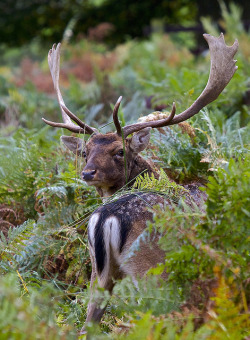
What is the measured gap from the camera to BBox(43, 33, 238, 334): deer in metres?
3.44

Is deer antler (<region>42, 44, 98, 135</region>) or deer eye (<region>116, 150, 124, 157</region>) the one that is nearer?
deer eye (<region>116, 150, 124, 157</region>)

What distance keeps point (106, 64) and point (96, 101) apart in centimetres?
442

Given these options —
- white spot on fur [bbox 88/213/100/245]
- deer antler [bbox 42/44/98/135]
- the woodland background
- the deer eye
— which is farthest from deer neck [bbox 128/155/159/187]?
white spot on fur [bbox 88/213/100/245]

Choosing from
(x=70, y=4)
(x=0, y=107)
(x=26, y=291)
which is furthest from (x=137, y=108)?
(x=70, y=4)

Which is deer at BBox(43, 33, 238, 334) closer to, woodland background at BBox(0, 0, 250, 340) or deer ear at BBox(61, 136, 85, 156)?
deer ear at BBox(61, 136, 85, 156)

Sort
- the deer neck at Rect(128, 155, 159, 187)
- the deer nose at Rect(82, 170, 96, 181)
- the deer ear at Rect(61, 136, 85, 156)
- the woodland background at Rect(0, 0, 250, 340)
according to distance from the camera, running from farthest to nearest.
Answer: the deer ear at Rect(61, 136, 85, 156)
the deer neck at Rect(128, 155, 159, 187)
the deer nose at Rect(82, 170, 96, 181)
the woodland background at Rect(0, 0, 250, 340)

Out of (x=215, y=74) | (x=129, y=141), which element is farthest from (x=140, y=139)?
(x=215, y=74)

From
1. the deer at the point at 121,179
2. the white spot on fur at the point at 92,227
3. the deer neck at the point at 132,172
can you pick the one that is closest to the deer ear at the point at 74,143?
the deer at the point at 121,179

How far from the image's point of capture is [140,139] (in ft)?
15.1

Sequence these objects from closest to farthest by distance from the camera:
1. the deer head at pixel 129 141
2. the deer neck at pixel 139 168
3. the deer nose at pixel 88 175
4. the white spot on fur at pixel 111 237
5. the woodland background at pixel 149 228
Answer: the woodland background at pixel 149 228, the white spot on fur at pixel 111 237, the deer nose at pixel 88 175, the deer head at pixel 129 141, the deer neck at pixel 139 168

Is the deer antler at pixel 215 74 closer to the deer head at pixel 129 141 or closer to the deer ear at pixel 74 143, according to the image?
the deer head at pixel 129 141

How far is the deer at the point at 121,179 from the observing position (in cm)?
344

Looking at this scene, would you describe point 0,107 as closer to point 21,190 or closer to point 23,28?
point 21,190

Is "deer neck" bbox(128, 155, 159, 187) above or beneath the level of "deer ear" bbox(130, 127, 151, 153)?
beneath
